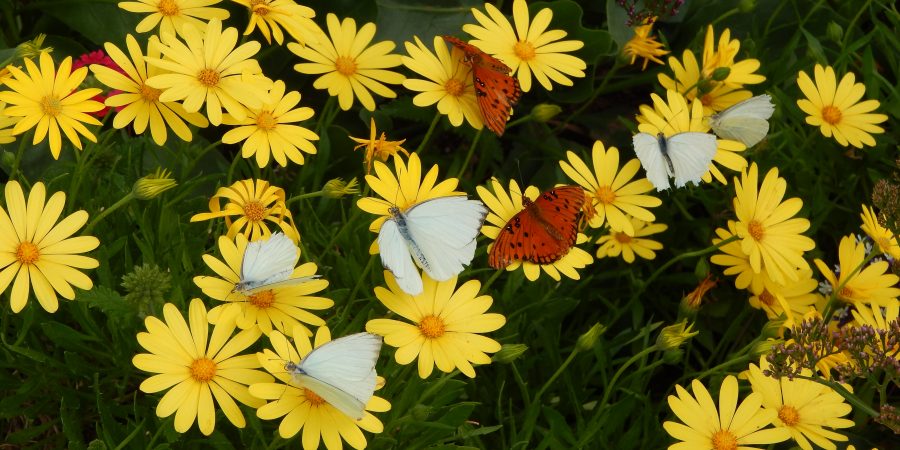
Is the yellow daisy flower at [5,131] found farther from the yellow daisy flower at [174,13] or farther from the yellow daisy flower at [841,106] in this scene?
the yellow daisy flower at [841,106]

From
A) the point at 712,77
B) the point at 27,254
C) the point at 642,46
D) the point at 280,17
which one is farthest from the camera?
the point at 642,46

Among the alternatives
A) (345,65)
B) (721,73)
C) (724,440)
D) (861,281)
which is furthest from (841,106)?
(345,65)

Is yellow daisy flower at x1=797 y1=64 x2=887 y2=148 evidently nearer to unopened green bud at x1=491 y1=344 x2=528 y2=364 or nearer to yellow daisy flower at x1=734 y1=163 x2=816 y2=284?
yellow daisy flower at x1=734 y1=163 x2=816 y2=284

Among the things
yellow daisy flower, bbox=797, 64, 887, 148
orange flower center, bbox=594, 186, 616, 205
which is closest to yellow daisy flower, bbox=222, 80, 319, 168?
orange flower center, bbox=594, 186, 616, 205

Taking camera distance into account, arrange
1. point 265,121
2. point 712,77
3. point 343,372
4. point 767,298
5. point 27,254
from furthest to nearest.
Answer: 1. point 712,77
2. point 767,298
3. point 265,121
4. point 27,254
5. point 343,372

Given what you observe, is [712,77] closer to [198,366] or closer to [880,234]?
[880,234]

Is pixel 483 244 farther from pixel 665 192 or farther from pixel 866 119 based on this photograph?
pixel 866 119
